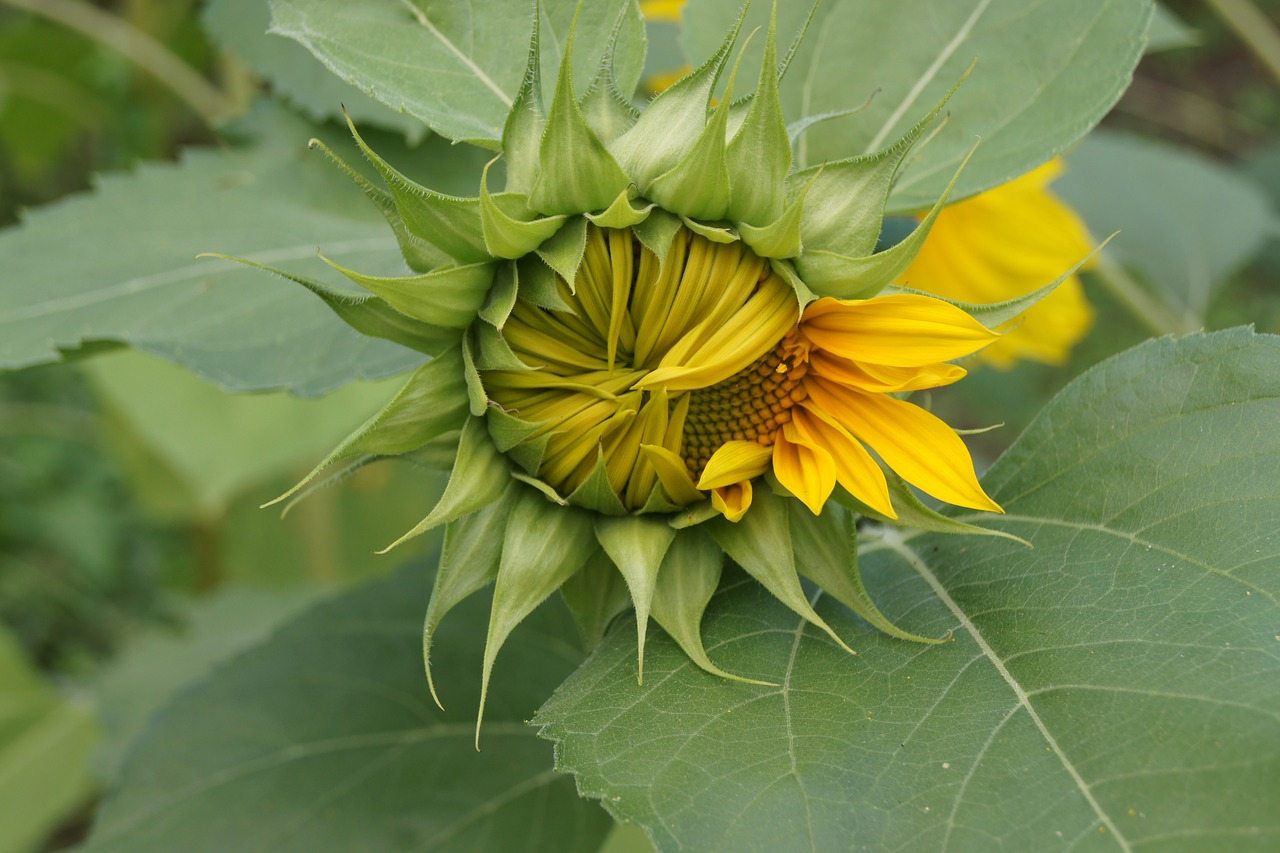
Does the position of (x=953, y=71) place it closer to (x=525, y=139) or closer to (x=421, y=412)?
(x=525, y=139)

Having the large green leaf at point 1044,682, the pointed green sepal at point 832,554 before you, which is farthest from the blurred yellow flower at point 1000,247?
the pointed green sepal at point 832,554

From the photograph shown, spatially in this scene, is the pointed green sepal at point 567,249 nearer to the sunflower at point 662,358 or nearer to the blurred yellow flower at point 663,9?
the sunflower at point 662,358

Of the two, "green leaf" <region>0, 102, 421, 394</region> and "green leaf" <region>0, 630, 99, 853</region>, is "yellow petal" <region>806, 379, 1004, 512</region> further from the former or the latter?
"green leaf" <region>0, 630, 99, 853</region>

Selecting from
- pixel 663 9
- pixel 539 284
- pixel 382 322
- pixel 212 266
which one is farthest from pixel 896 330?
pixel 663 9

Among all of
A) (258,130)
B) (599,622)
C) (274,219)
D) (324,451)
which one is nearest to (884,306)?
(599,622)

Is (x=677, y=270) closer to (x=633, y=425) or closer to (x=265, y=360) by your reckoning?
(x=633, y=425)

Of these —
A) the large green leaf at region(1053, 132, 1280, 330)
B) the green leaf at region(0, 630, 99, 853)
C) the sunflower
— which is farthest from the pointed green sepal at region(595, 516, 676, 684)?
the green leaf at region(0, 630, 99, 853)
